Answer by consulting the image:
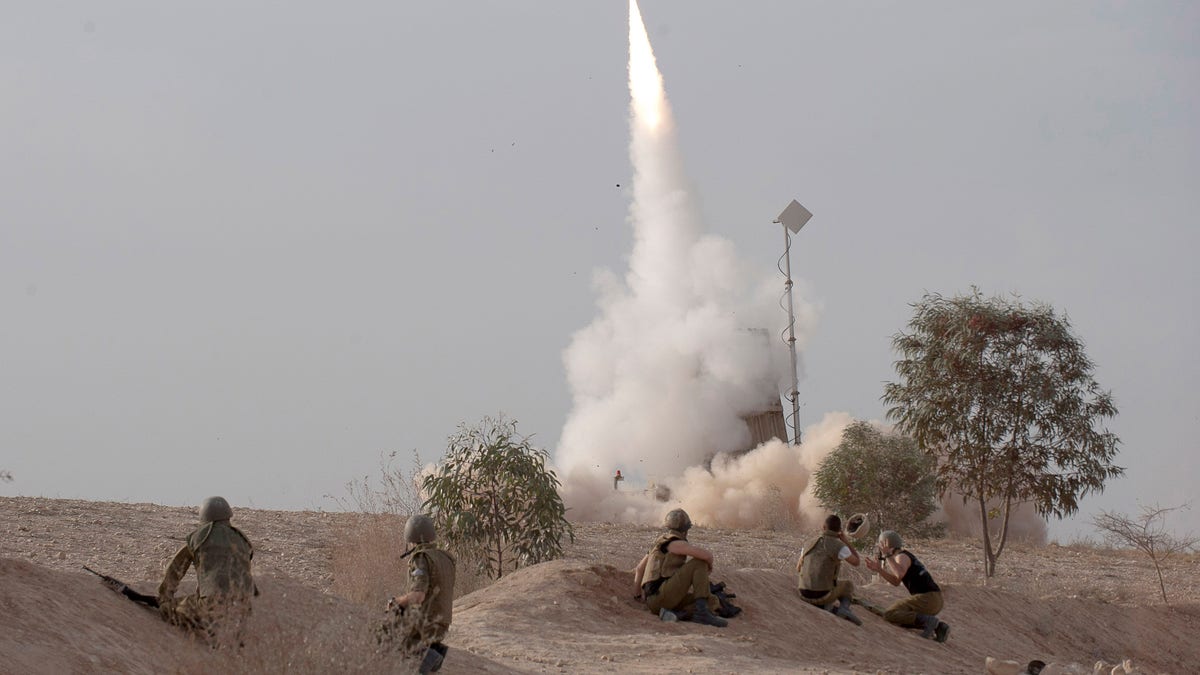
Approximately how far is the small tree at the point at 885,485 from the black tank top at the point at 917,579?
1295 centimetres

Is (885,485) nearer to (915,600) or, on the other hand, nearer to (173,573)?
(915,600)

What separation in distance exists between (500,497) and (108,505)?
9332 millimetres

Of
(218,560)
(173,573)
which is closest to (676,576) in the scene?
(218,560)

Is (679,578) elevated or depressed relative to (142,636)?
elevated

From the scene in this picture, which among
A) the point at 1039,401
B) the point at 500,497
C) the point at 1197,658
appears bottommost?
the point at 1197,658

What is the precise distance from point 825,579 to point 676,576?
2.22m

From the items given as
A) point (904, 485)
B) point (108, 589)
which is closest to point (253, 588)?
point (108, 589)

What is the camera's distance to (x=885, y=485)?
27.9m

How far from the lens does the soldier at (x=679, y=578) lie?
13047mm

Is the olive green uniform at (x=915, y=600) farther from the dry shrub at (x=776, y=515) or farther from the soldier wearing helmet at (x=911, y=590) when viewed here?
the dry shrub at (x=776, y=515)

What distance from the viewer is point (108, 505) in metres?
23.0

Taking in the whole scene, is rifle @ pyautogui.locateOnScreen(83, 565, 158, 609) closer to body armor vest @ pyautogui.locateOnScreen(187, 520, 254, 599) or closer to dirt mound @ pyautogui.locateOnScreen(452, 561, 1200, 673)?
body armor vest @ pyautogui.locateOnScreen(187, 520, 254, 599)

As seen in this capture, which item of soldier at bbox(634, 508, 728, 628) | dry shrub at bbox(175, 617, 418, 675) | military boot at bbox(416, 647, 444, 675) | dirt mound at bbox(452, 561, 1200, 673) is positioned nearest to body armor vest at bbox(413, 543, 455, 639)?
military boot at bbox(416, 647, 444, 675)

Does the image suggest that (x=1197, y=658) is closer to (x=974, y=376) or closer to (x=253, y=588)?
(x=974, y=376)
